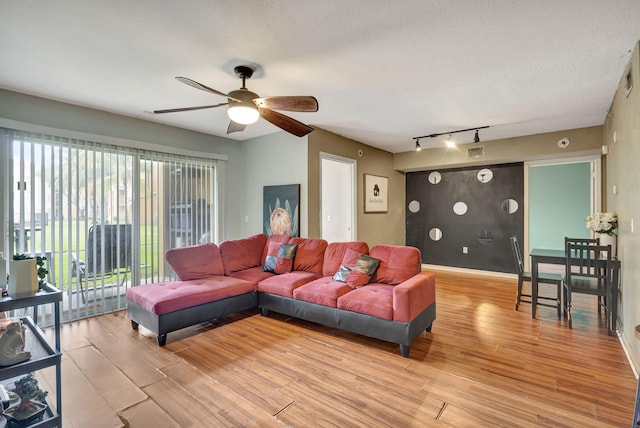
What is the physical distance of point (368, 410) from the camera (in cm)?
200

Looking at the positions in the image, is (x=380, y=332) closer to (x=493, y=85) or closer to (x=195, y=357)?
(x=195, y=357)

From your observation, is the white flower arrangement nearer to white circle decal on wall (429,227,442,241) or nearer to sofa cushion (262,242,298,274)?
white circle decal on wall (429,227,442,241)

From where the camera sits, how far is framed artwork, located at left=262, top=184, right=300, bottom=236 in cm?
483

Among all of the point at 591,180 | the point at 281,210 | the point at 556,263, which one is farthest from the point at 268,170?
the point at 591,180

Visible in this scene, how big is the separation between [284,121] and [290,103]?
483mm

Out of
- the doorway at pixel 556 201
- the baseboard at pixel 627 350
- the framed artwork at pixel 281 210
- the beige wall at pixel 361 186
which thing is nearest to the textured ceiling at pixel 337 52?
the beige wall at pixel 361 186

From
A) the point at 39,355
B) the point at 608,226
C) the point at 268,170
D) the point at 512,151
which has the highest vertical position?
the point at 512,151

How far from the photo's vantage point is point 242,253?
442cm

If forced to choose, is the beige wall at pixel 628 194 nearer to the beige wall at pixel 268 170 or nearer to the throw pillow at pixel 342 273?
the throw pillow at pixel 342 273

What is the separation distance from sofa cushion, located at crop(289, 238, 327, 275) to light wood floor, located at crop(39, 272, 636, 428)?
761mm

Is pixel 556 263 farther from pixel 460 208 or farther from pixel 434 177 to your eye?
pixel 434 177

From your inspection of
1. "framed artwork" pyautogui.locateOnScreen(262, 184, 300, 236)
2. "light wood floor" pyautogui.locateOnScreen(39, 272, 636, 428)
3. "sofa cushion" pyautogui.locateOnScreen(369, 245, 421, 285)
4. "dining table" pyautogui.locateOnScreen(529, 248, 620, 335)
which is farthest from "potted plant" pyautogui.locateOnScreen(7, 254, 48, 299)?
"dining table" pyautogui.locateOnScreen(529, 248, 620, 335)

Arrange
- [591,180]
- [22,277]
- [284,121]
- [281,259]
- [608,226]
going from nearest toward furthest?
1. [22,277]
2. [284,121]
3. [608,226]
4. [281,259]
5. [591,180]

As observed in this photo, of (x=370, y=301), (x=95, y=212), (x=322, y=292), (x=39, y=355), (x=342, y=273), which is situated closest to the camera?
(x=39, y=355)
